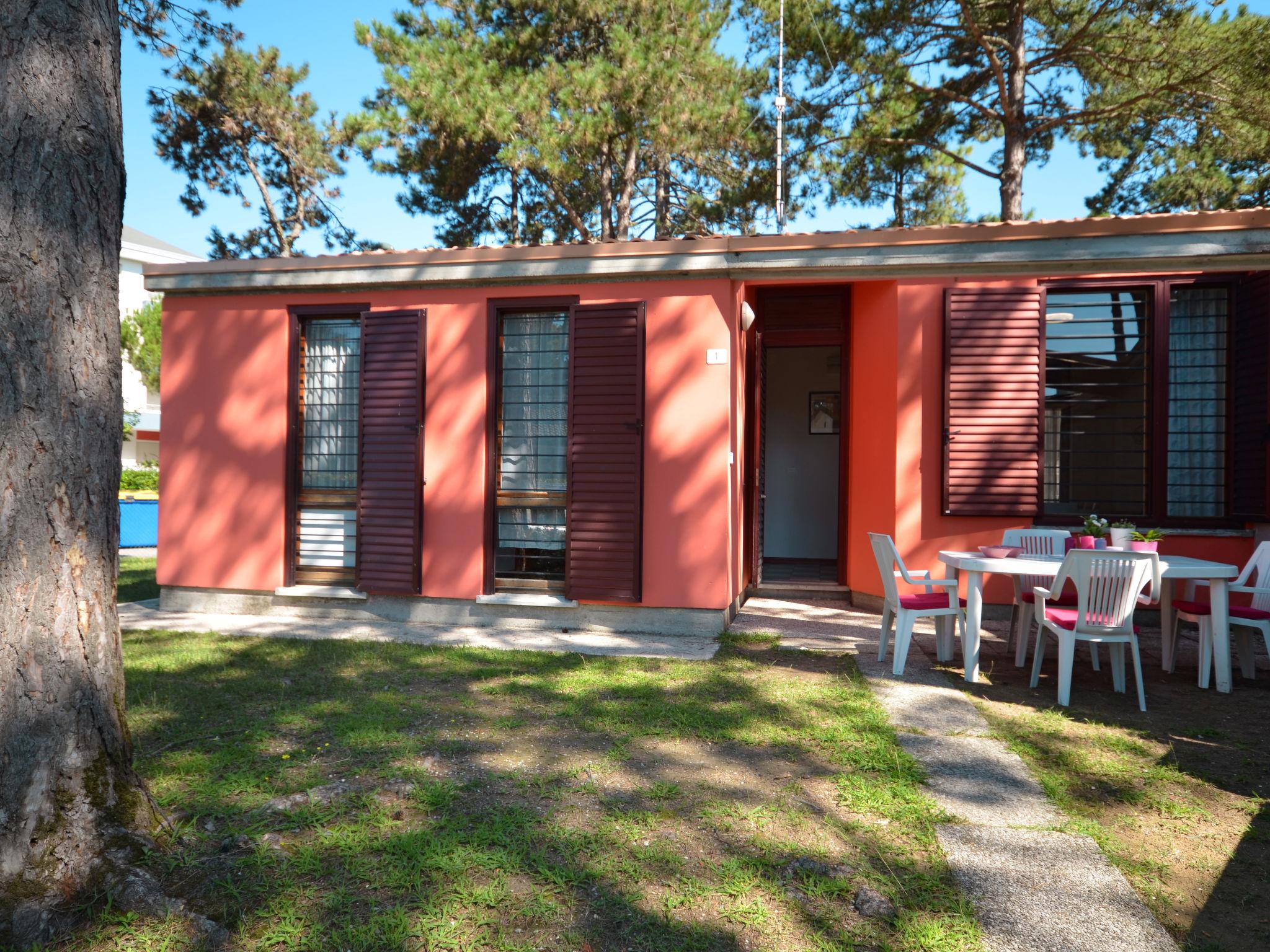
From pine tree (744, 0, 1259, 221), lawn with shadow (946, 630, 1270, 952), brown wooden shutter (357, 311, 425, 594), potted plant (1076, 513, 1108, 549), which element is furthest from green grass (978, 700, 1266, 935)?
pine tree (744, 0, 1259, 221)

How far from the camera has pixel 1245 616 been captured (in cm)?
490

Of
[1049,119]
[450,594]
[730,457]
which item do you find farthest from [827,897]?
[1049,119]

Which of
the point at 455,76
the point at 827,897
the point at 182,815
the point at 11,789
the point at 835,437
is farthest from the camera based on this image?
the point at 455,76

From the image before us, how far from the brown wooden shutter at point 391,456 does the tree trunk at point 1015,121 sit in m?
9.51

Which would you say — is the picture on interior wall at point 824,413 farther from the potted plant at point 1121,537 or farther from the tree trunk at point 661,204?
the tree trunk at point 661,204

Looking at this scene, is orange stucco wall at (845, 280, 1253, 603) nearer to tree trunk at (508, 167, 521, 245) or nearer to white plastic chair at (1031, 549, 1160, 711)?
white plastic chair at (1031, 549, 1160, 711)

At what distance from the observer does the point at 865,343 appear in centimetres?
742

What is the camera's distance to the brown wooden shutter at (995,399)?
21.7 ft

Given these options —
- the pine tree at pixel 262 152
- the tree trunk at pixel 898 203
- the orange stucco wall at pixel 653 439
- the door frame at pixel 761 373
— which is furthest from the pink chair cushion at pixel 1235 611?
the pine tree at pixel 262 152

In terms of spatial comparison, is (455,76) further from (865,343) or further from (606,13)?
(865,343)

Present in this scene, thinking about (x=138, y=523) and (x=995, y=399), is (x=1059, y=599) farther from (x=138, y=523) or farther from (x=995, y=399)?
(x=138, y=523)

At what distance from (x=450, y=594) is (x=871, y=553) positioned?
3.66 metres

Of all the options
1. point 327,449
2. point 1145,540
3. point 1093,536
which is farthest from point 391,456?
point 1145,540

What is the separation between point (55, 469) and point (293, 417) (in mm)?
5206
